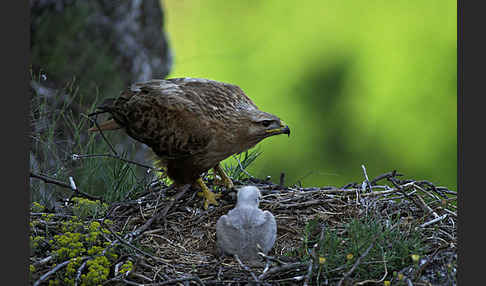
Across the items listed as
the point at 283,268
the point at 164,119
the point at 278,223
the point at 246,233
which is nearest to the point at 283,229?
the point at 278,223

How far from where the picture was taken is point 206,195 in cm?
405

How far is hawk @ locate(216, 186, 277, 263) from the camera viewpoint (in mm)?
3273

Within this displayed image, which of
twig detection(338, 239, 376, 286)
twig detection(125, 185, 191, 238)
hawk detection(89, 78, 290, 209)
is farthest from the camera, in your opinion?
hawk detection(89, 78, 290, 209)

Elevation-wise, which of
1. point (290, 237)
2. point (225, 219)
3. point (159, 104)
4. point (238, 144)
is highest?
point (159, 104)

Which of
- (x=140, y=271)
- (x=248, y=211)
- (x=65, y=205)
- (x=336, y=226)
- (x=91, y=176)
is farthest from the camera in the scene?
(x=91, y=176)

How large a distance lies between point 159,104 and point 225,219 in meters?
1.09

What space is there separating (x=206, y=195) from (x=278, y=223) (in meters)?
0.62

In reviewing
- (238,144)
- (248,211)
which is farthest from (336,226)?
(238,144)

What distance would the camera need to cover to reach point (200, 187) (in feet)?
13.6

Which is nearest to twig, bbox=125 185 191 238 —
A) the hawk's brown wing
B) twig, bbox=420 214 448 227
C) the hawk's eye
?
the hawk's brown wing

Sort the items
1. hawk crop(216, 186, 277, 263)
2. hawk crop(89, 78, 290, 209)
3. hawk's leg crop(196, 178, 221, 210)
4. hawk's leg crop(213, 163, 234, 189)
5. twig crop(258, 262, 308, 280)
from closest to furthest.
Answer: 1. twig crop(258, 262, 308, 280)
2. hawk crop(216, 186, 277, 263)
3. hawk crop(89, 78, 290, 209)
4. hawk's leg crop(196, 178, 221, 210)
5. hawk's leg crop(213, 163, 234, 189)

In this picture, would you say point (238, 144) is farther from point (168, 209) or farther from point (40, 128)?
point (40, 128)

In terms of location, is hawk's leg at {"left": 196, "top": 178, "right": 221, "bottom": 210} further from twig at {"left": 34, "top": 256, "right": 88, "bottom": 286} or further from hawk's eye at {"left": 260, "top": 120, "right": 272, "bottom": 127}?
twig at {"left": 34, "top": 256, "right": 88, "bottom": 286}

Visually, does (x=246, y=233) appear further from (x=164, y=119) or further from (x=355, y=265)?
(x=164, y=119)
